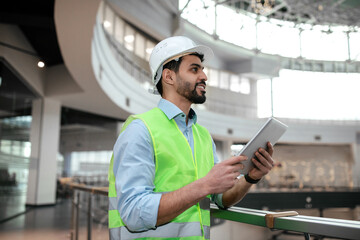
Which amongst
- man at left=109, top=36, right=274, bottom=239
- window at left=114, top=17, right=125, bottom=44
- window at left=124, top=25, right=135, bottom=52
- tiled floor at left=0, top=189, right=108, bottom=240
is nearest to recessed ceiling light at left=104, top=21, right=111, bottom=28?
Answer: window at left=114, top=17, right=125, bottom=44

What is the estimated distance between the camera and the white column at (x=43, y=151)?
40.4 ft

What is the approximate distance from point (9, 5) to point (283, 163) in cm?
2949

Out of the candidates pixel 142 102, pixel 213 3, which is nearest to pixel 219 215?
pixel 142 102

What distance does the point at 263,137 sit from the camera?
160cm

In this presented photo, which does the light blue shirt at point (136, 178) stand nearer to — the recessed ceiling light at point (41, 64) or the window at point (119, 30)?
the recessed ceiling light at point (41, 64)

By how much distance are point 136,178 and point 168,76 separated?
27.3 inches

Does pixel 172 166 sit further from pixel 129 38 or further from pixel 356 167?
pixel 356 167

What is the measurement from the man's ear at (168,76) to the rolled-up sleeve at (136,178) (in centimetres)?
36

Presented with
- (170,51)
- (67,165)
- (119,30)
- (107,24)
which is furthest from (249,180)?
(119,30)

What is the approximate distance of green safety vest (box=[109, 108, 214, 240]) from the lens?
1605mm

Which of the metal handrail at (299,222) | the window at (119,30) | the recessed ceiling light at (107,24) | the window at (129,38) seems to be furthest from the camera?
the window at (129,38)

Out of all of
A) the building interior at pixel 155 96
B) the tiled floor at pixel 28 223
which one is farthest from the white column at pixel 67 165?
the tiled floor at pixel 28 223

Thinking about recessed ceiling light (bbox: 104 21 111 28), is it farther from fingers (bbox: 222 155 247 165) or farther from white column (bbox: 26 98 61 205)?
fingers (bbox: 222 155 247 165)

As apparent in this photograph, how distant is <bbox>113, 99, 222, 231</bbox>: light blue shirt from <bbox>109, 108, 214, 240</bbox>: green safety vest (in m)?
0.06
